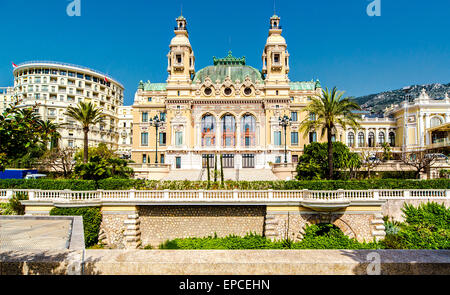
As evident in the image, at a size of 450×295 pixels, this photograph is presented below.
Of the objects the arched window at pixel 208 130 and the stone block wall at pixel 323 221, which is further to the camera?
the arched window at pixel 208 130

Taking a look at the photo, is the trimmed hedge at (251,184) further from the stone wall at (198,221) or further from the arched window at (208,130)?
the arched window at (208,130)

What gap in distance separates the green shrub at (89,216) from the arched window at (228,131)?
32.7 meters

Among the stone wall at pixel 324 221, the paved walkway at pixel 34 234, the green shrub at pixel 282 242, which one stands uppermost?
the paved walkway at pixel 34 234

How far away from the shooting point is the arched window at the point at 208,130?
1978 inches

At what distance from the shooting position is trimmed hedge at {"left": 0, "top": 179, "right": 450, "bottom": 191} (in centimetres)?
2233

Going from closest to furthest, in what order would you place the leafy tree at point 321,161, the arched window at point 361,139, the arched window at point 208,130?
the leafy tree at point 321,161, the arched window at point 208,130, the arched window at point 361,139

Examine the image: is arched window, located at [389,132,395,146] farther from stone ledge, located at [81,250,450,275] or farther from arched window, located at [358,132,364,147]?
stone ledge, located at [81,250,450,275]

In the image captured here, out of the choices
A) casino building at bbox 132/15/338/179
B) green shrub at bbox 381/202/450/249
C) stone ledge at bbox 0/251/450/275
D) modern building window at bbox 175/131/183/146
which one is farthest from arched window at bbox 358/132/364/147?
stone ledge at bbox 0/251/450/275

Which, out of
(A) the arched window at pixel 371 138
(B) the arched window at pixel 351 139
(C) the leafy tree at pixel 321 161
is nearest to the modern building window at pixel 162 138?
(C) the leafy tree at pixel 321 161

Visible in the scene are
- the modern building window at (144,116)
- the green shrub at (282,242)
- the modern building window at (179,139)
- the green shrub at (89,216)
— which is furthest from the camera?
the modern building window at (144,116)

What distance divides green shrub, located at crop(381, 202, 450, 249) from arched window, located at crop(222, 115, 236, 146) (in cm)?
3225

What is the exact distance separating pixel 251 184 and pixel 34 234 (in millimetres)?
16683

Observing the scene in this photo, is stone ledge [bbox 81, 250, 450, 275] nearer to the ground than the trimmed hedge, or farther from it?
farther from it
